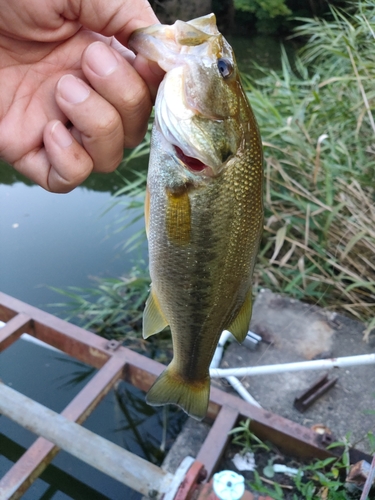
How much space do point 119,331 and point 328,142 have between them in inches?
95.1

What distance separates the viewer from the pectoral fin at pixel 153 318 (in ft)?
5.11

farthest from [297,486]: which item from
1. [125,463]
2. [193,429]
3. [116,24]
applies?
[116,24]

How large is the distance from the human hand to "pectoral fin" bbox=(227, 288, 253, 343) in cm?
71

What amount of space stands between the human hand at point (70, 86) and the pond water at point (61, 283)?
1935mm

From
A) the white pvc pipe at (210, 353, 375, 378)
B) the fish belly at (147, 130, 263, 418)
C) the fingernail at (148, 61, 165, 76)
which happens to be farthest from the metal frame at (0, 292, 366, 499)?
the fingernail at (148, 61, 165, 76)

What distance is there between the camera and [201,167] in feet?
4.32

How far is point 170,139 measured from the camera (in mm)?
1295

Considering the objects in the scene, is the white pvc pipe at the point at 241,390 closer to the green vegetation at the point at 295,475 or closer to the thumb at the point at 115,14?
the green vegetation at the point at 295,475

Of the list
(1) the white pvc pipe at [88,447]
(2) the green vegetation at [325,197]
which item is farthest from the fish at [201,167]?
(2) the green vegetation at [325,197]

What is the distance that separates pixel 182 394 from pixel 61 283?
2920 millimetres

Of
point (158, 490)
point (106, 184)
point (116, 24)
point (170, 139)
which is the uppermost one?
point (116, 24)

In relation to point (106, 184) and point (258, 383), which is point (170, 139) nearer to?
point (258, 383)

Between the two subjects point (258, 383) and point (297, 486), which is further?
point (258, 383)

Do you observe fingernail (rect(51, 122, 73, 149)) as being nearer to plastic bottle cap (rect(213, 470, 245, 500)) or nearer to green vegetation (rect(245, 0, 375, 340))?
plastic bottle cap (rect(213, 470, 245, 500))
